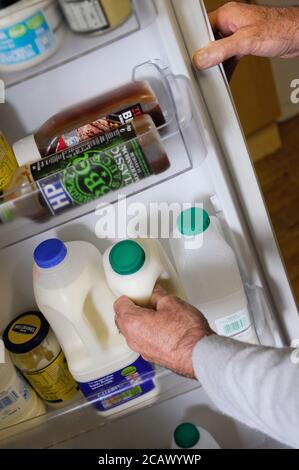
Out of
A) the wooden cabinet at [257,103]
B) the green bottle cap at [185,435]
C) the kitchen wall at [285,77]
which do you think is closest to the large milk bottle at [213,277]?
the green bottle cap at [185,435]

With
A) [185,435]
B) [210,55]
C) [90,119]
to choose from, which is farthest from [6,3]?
[185,435]

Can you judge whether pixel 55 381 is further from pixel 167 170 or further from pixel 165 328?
pixel 167 170

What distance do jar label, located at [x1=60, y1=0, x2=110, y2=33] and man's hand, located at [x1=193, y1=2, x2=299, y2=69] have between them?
32 cm

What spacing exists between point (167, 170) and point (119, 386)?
0.41 metres

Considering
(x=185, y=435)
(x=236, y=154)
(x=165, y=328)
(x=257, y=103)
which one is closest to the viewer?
(x=165, y=328)

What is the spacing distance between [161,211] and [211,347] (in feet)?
1.00

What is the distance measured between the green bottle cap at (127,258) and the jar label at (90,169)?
136 mm

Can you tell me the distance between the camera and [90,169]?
2.30 ft

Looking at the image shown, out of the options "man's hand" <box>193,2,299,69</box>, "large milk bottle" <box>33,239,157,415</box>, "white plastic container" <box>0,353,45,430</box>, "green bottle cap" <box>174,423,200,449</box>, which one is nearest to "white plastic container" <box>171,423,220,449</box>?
"green bottle cap" <box>174,423,200,449</box>

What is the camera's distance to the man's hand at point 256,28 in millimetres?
919

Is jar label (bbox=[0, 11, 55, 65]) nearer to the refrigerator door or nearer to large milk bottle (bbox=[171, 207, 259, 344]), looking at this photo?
the refrigerator door

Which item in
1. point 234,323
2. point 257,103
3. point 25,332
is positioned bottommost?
point 257,103

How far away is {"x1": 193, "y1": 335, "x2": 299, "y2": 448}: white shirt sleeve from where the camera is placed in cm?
68
